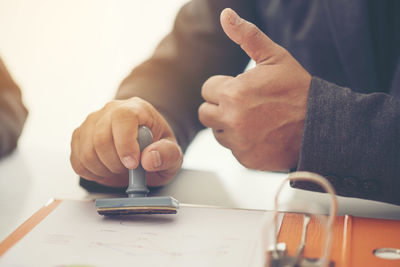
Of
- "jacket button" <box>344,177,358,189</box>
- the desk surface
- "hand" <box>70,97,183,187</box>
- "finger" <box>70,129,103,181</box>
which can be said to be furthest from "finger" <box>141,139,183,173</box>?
the desk surface

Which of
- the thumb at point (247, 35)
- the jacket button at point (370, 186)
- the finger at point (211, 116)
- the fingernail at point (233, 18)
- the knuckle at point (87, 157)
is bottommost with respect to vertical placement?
the jacket button at point (370, 186)

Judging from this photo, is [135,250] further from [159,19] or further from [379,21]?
[159,19]

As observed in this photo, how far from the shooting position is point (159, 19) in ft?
5.33

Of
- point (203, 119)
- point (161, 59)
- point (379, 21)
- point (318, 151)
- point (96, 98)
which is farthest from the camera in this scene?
point (96, 98)

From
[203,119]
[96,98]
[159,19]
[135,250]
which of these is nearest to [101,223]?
[135,250]

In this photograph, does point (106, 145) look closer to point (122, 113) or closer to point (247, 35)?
point (122, 113)

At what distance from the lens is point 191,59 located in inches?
41.3

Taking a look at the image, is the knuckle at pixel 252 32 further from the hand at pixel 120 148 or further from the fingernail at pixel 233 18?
the hand at pixel 120 148

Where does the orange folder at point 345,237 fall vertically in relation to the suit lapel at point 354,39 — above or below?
below

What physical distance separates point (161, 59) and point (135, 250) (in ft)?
2.10

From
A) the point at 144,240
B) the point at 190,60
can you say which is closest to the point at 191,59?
the point at 190,60

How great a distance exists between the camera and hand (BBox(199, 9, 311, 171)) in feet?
2.06

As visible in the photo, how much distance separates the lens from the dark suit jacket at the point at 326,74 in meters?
0.55

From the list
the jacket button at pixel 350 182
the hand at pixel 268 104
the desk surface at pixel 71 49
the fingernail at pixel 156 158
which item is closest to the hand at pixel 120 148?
the fingernail at pixel 156 158
